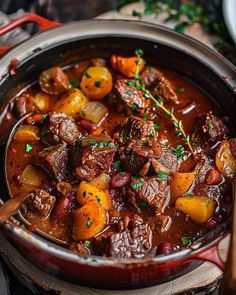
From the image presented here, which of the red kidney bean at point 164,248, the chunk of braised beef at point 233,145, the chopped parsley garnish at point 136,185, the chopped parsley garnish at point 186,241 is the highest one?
the chunk of braised beef at point 233,145

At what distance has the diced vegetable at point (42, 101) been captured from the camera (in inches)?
148

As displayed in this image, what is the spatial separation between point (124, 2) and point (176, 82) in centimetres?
109

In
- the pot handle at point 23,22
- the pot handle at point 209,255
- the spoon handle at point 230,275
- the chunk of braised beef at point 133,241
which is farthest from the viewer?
the pot handle at point 23,22

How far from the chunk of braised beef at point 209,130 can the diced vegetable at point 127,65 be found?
0.61 metres

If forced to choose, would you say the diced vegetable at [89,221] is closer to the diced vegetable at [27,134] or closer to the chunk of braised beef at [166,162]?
the chunk of braised beef at [166,162]

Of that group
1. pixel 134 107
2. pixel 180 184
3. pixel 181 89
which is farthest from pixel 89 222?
pixel 181 89

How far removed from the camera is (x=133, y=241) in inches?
120

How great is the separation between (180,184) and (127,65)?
102 cm

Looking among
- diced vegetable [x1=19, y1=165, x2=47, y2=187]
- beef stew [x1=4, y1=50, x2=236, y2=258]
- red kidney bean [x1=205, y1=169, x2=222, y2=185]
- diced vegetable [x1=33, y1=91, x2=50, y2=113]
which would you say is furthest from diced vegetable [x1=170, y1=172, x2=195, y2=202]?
diced vegetable [x1=33, y1=91, x2=50, y2=113]

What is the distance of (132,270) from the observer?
2.77 m

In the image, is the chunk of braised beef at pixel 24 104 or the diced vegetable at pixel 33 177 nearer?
the diced vegetable at pixel 33 177

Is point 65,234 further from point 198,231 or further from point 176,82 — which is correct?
point 176,82

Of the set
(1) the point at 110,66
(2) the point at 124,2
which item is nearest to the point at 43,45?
(1) the point at 110,66

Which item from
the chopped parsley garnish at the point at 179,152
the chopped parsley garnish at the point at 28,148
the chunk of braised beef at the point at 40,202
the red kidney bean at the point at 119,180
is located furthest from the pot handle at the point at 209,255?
the chopped parsley garnish at the point at 28,148
